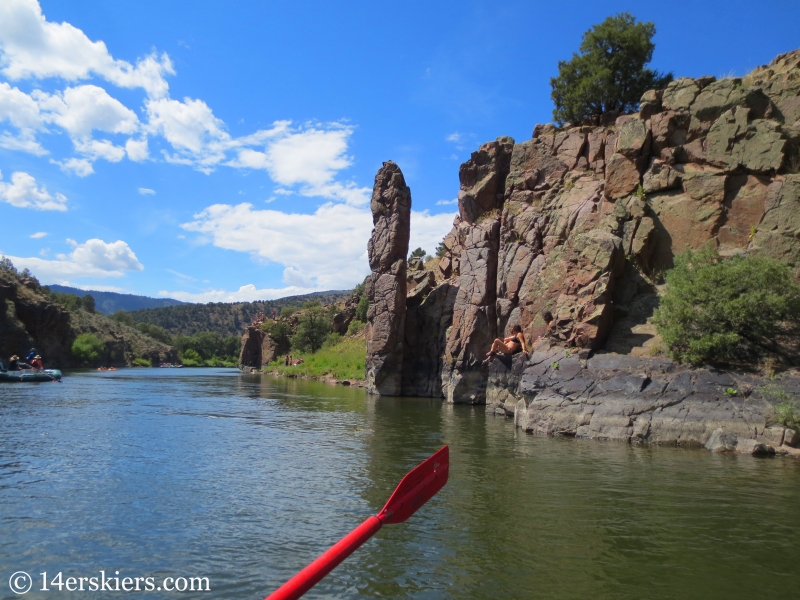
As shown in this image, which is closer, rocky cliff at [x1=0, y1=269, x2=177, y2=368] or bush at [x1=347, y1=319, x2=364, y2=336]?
rocky cliff at [x1=0, y1=269, x2=177, y2=368]

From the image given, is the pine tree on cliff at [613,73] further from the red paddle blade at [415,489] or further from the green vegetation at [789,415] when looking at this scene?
the red paddle blade at [415,489]

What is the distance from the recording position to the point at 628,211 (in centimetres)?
2736

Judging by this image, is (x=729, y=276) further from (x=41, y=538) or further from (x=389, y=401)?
(x=389, y=401)

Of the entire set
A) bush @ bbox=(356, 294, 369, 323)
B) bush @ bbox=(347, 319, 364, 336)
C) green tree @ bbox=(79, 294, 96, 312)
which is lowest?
bush @ bbox=(347, 319, 364, 336)

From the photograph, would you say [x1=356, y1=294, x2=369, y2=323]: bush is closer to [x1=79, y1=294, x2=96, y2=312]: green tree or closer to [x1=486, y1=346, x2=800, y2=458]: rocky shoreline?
[x1=486, y1=346, x2=800, y2=458]: rocky shoreline

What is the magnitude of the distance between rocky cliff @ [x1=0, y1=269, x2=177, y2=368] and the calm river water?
62105mm

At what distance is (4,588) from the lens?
730 cm

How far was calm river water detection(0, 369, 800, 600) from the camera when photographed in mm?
7863

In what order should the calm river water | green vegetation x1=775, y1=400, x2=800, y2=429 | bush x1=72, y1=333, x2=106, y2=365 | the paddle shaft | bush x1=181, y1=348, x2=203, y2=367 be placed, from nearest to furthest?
the paddle shaft → the calm river water → green vegetation x1=775, y1=400, x2=800, y2=429 → bush x1=72, y1=333, x2=106, y2=365 → bush x1=181, y1=348, x2=203, y2=367

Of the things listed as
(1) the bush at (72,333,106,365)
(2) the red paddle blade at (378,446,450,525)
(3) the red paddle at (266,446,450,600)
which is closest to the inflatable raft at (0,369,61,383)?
(3) the red paddle at (266,446,450,600)

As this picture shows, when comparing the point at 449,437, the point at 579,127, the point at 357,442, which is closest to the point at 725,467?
the point at 449,437

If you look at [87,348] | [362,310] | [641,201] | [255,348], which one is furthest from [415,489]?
[87,348]

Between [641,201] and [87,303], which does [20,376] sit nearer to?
[641,201]

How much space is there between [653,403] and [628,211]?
11.8 metres
